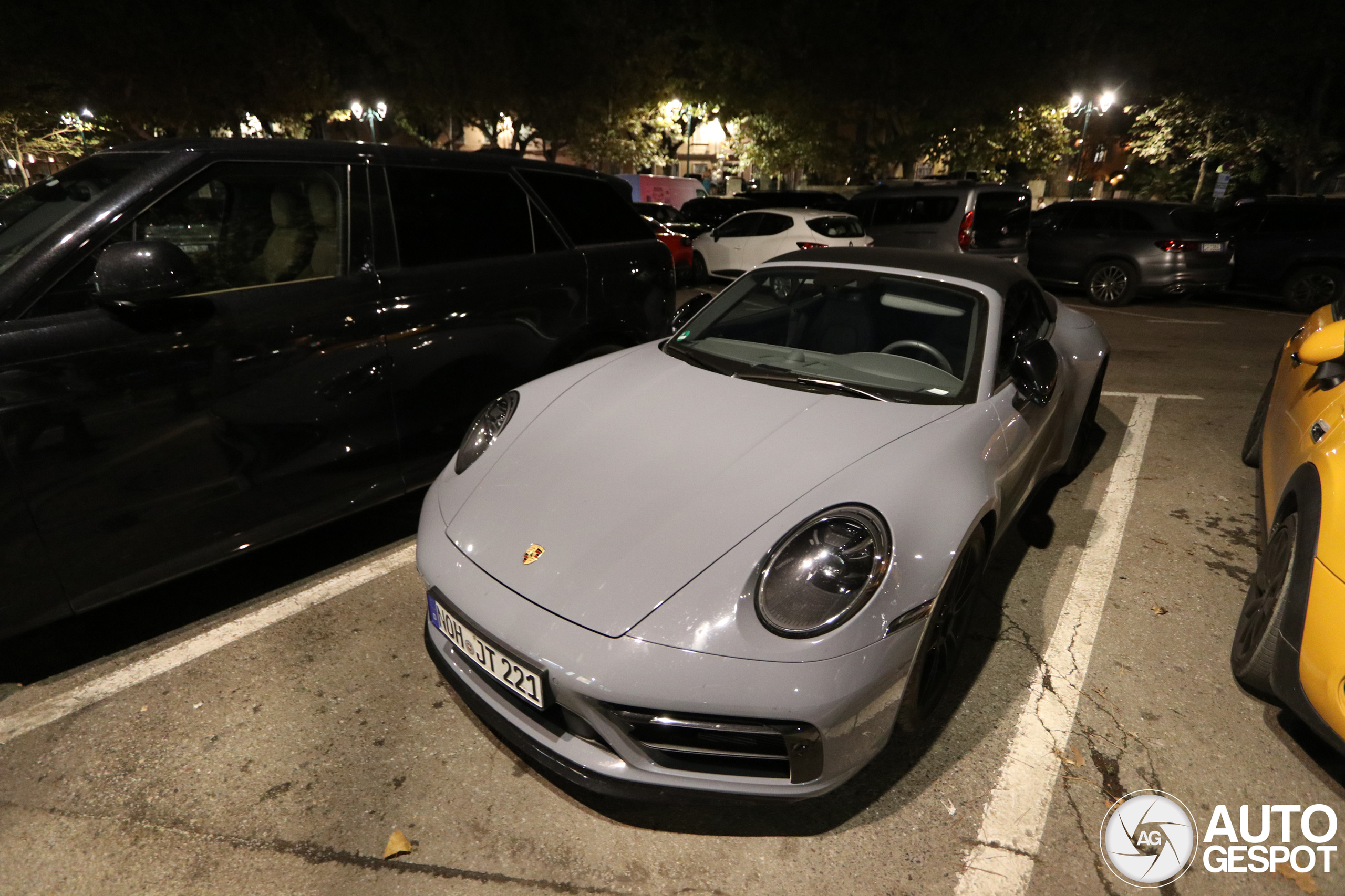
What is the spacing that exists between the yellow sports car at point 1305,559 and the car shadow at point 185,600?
3512 mm

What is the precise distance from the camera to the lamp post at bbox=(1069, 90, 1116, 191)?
19.4 metres

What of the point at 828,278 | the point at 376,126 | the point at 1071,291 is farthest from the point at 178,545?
the point at 376,126

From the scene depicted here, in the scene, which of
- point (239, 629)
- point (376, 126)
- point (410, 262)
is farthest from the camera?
point (376, 126)

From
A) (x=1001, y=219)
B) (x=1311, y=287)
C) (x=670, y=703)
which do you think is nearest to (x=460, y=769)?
(x=670, y=703)

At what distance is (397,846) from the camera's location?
201 centimetres

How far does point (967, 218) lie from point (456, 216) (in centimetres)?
868

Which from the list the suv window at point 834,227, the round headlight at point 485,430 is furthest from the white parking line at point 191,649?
the suv window at point 834,227

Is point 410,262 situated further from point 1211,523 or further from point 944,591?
point 1211,523

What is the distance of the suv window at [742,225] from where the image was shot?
11.4m

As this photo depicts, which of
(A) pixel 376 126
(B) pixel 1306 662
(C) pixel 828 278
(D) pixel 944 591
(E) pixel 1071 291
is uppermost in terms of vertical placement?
(A) pixel 376 126

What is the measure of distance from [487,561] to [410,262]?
1.76m

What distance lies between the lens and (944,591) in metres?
2.10

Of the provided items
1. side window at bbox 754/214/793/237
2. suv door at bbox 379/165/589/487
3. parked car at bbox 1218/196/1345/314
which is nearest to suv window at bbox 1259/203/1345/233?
parked car at bbox 1218/196/1345/314

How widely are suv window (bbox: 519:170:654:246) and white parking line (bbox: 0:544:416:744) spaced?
1956 mm
